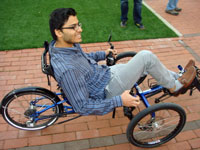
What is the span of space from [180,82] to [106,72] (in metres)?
0.95

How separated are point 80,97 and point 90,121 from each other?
1.05 m

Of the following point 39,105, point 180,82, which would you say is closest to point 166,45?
point 180,82

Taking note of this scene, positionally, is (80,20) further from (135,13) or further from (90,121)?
(90,121)

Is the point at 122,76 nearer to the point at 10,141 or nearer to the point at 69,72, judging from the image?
the point at 69,72

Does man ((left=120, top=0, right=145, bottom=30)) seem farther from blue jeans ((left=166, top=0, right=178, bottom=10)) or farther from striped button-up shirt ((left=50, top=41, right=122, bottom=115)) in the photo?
striped button-up shirt ((left=50, top=41, right=122, bottom=115))

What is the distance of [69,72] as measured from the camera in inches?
69.8

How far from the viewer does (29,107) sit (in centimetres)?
241

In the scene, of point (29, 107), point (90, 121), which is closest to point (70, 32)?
point (29, 107)

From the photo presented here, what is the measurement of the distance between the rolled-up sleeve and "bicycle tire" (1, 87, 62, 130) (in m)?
0.54

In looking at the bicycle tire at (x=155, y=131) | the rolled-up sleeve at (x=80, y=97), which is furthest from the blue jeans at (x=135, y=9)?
the rolled-up sleeve at (x=80, y=97)

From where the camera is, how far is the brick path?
2500 millimetres

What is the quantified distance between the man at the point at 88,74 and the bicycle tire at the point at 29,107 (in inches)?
20.7

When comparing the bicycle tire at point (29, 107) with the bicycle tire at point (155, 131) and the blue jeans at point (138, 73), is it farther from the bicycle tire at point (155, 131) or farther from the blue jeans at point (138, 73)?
the bicycle tire at point (155, 131)

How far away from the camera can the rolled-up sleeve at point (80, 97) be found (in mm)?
1780
